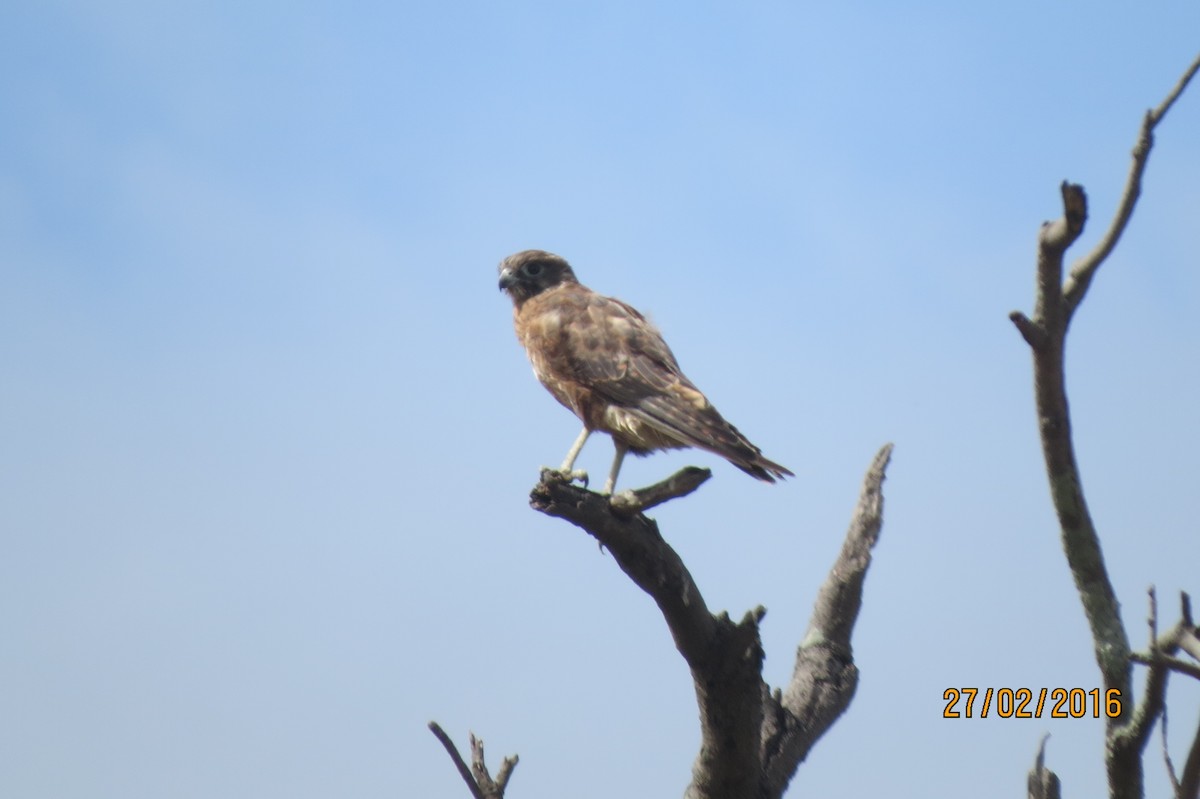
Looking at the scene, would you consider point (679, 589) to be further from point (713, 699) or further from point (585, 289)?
point (585, 289)

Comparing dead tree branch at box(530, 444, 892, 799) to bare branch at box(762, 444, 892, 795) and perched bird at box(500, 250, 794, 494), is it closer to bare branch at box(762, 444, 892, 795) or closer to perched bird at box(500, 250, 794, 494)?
bare branch at box(762, 444, 892, 795)

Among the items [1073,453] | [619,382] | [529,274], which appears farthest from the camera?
[529,274]

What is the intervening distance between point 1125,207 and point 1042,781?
2.06m

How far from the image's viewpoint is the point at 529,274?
23.5 ft

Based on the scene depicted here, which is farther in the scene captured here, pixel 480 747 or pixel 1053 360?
pixel 480 747

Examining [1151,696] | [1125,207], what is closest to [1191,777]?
[1151,696]

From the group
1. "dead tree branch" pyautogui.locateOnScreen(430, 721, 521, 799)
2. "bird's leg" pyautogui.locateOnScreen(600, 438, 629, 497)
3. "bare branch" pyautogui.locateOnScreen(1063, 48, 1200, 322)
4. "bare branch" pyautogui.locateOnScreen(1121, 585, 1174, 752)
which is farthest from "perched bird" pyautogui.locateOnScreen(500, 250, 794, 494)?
"bare branch" pyautogui.locateOnScreen(1063, 48, 1200, 322)

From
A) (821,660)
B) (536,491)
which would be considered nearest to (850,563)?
(821,660)

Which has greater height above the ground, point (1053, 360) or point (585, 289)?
point (585, 289)

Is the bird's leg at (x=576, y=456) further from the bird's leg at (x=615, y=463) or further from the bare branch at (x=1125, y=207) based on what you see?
the bare branch at (x=1125, y=207)

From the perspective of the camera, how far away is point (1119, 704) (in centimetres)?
316

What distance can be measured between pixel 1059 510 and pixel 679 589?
1.35 metres

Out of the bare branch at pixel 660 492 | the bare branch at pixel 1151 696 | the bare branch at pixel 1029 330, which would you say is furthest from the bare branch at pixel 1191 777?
the bare branch at pixel 660 492

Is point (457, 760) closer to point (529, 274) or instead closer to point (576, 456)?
point (576, 456)
